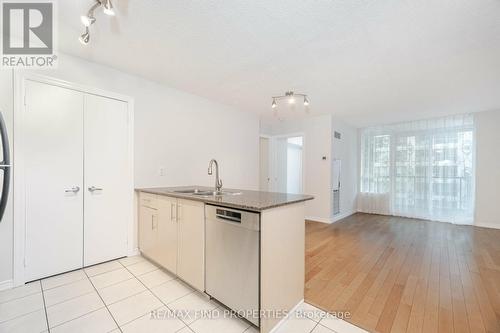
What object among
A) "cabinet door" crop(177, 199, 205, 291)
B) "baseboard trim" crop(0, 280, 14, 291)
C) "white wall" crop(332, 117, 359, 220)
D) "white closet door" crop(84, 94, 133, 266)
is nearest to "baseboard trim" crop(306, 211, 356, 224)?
"white wall" crop(332, 117, 359, 220)

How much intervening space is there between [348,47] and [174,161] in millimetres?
2617

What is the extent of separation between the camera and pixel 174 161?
10.3 ft

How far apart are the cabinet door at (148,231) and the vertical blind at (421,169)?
547cm

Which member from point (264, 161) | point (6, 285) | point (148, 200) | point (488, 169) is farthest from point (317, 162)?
point (6, 285)

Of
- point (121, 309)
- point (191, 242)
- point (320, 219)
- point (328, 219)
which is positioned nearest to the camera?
point (121, 309)

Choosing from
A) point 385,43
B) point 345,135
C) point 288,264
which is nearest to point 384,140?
point 345,135

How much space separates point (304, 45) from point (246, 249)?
1.93 m

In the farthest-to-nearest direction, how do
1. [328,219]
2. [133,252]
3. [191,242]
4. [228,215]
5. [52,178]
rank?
[328,219] → [133,252] → [52,178] → [191,242] → [228,215]

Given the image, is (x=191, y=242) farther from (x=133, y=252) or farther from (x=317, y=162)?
(x=317, y=162)

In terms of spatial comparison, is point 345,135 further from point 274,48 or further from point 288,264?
point 288,264

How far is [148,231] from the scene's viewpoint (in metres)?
2.55

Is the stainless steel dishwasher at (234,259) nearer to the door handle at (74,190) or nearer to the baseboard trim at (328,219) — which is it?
the door handle at (74,190)

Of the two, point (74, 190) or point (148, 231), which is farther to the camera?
point (148, 231)

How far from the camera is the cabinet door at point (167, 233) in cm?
212
